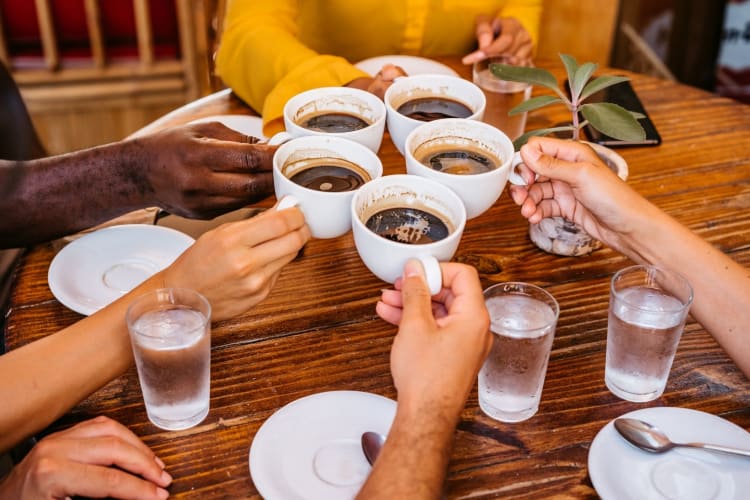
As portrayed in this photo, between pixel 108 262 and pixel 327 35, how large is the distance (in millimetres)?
1075

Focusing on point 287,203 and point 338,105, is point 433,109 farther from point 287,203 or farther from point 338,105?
point 287,203

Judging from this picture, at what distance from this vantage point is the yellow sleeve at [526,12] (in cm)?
215

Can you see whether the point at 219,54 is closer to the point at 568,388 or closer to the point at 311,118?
the point at 311,118

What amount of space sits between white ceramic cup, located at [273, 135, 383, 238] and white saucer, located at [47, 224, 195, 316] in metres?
0.25

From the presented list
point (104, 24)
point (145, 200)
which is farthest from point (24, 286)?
point (104, 24)

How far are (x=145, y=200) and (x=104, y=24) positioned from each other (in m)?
1.96

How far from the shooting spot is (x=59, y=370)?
1063 millimetres

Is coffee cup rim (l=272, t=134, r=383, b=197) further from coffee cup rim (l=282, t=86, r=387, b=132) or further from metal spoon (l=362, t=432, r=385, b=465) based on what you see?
metal spoon (l=362, t=432, r=385, b=465)

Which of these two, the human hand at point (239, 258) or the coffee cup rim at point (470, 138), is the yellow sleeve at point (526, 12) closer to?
the coffee cup rim at point (470, 138)

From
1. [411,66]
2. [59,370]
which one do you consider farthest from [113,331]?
[411,66]

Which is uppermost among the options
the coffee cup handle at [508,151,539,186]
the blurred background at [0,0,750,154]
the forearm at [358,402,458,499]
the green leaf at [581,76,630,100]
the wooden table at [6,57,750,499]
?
the green leaf at [581,76,630,100]

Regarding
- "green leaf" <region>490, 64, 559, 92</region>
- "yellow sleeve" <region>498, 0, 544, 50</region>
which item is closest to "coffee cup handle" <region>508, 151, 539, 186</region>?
"green leaf" <region>490, 64, 559, 92</region>

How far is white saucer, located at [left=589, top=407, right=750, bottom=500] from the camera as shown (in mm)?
976

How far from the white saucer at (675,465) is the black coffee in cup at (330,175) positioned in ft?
1.68
